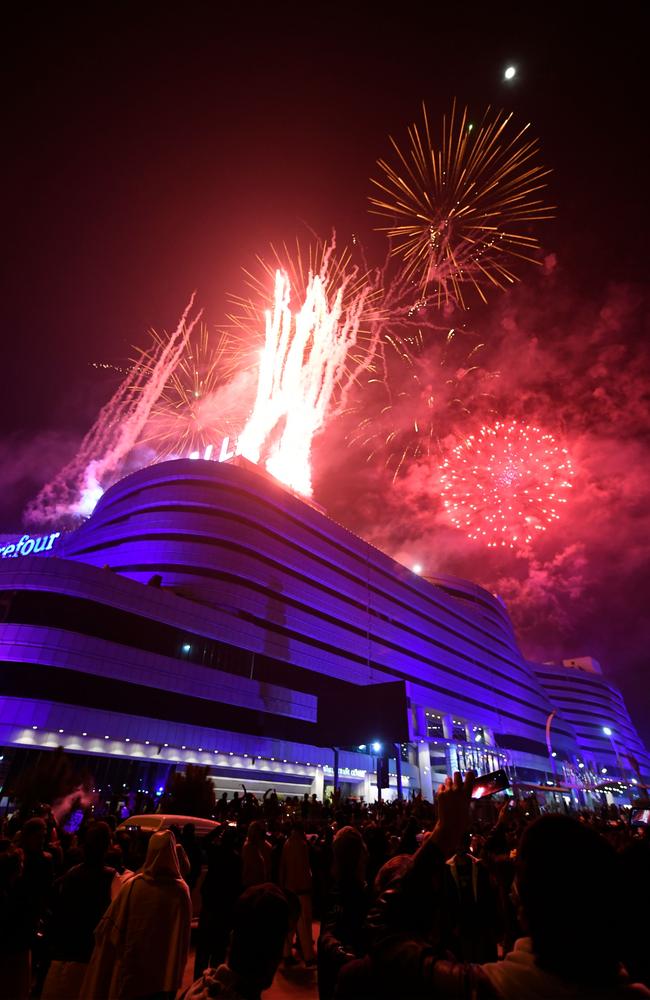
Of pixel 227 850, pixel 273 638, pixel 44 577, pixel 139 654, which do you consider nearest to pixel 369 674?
pixel 273 638

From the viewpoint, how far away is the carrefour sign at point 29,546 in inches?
2162

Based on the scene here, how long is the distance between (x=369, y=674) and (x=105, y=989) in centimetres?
5292

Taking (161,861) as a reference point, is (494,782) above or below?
above

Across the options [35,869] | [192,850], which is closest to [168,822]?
[192,850]

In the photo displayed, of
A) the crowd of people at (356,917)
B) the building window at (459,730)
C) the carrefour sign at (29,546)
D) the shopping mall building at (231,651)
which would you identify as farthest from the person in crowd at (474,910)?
the building window at (459,730)

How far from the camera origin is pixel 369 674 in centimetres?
5344

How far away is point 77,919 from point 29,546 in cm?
6148

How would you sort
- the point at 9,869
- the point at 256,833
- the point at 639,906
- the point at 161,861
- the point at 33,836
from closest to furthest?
the point at 639,906 < the point at 161,861 < the point at 9,869 < the point at 33,836 < the point at 256,833

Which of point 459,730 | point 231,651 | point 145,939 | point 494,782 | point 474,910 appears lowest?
point 474,910

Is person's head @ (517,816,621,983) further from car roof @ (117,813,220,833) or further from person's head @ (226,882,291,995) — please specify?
car roof @ (117,813,220,833)

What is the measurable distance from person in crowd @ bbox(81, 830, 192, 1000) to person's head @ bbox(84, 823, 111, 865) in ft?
1.94

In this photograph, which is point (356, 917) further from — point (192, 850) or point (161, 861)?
point (192, 850)

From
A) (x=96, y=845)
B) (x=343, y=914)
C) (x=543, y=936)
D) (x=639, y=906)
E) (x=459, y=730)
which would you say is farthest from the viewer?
(x=459, y=730)

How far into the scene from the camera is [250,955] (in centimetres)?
235
